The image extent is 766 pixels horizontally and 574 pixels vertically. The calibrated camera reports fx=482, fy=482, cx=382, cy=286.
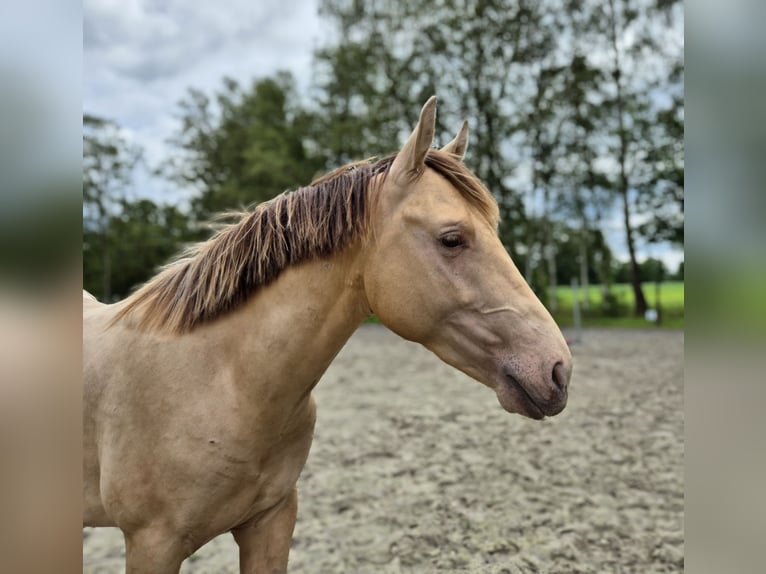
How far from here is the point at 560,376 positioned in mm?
1251

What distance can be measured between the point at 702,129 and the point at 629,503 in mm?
3890

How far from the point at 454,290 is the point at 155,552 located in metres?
1.18

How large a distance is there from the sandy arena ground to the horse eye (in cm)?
233

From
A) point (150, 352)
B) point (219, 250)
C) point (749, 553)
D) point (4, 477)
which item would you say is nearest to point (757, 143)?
point (749, 553)

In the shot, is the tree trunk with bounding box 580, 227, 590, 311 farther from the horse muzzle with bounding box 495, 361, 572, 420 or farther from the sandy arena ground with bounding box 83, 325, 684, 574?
the horse muzzle with bounding box 495, 361, 572, 420

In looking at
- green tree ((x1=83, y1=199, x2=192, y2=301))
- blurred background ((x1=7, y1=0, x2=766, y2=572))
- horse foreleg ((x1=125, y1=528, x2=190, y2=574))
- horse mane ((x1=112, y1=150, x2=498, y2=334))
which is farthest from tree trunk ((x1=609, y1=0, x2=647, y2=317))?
green tree ((x1=83, y1=199, x2=192, y2=301))

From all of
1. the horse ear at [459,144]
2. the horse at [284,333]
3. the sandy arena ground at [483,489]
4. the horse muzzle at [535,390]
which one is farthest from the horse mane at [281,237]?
the sandy arena ground at [483,489]

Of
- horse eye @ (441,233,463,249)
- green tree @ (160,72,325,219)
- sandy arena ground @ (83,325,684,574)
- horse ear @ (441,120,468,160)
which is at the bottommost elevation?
sandy arena ground @ (83,325,684,574)

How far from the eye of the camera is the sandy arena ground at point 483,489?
3.04 m

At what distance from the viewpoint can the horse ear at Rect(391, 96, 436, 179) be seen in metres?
1.30

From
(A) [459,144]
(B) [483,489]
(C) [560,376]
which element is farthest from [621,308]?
(C) [560,376]

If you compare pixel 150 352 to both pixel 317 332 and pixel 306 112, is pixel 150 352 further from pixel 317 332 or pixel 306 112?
pixel 306 112

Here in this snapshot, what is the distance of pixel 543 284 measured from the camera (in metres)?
16.3

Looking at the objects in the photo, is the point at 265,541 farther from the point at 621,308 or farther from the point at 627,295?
the point at 627,295
